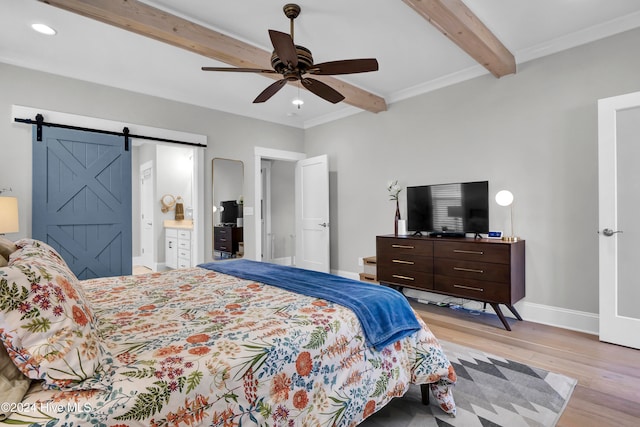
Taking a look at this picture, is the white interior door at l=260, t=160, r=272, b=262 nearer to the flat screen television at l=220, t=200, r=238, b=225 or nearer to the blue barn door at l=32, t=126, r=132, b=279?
the flat screen television at l=220, t=200, r=238, b=225

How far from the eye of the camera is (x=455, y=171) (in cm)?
377

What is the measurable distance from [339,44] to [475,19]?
3.81 feet

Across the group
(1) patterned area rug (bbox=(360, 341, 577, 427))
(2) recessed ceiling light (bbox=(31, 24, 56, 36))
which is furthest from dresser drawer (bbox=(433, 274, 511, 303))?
(2) recessed ceiling light (bbox=(31, 24, 56, 36))

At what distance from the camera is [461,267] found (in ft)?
10.5

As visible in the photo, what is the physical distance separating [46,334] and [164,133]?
11.8 feet

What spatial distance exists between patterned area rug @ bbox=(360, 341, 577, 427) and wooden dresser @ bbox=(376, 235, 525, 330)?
790mm

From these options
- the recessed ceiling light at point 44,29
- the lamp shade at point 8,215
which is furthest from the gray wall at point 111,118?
the recessed ceiling light at point 44,29

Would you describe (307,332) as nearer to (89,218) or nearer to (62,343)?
(62,343)

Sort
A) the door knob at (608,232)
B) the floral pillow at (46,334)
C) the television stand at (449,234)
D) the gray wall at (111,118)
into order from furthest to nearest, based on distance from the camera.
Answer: the television stand at (449,234)
the gray wall at (111,118)
the door knob at (608,232)
the floral pillow at (46,334)

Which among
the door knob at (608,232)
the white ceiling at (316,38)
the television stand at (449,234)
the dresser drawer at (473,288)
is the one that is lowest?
the dresser drawer at (473,288)

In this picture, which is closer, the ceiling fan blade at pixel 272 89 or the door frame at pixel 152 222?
the ceiling fan blade at pixel 272 89

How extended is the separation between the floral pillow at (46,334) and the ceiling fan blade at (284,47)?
65.0 inches

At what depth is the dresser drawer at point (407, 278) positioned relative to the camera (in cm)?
346

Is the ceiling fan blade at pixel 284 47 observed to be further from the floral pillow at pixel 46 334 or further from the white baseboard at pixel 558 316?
the white baseboard at pixel 558 316
